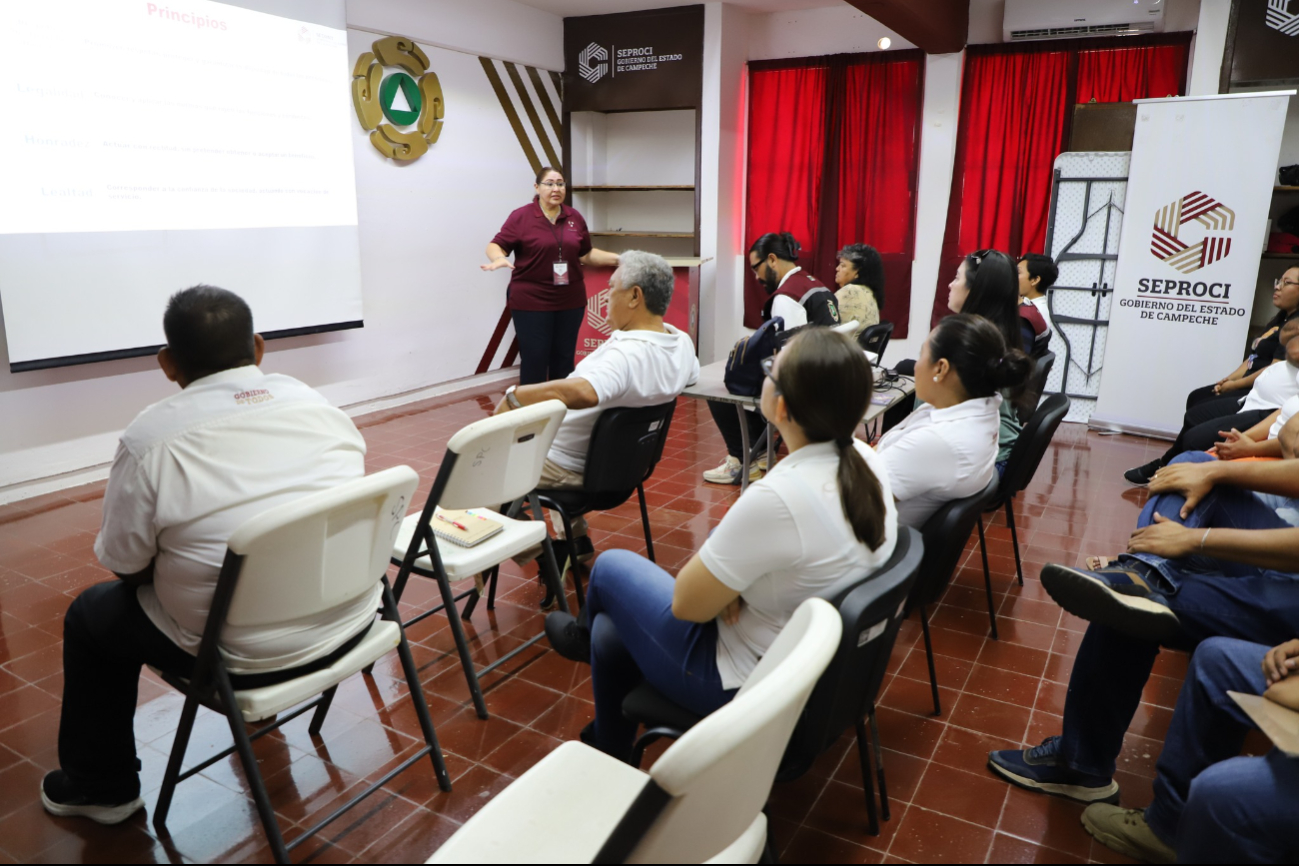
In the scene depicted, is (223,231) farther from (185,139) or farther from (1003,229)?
(1003,229)

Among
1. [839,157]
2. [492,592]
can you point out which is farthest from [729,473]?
[839,157]

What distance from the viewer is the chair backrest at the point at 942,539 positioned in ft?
7.35

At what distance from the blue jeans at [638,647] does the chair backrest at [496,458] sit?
0.50 meters

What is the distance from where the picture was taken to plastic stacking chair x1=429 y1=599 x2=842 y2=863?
102 cm

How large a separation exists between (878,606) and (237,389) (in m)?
1.39

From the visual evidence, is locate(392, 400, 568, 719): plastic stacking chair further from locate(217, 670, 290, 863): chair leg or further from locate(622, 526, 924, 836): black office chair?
locate(622, 526, 924, 836): black office chair

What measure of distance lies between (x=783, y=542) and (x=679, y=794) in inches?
25.3

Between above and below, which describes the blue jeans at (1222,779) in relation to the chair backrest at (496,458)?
below

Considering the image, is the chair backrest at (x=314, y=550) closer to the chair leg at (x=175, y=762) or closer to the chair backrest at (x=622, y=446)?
the chair leg at (x=175, y=762)

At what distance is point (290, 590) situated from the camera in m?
1.76

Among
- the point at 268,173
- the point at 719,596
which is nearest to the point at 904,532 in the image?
the point at 719,596

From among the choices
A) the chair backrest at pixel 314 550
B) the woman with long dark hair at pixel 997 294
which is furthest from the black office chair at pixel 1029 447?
the chair backrest at pixel 314 550

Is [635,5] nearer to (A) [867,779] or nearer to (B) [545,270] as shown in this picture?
(B) [545,270]

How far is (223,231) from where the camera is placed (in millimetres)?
5070
